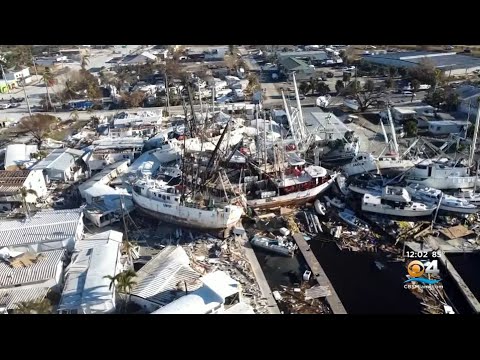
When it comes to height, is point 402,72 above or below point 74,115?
above

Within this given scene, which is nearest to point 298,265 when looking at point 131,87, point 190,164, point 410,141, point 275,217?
point 275,217

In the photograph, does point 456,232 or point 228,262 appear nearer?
point 228,262

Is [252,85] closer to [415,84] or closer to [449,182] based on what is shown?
[415,84]

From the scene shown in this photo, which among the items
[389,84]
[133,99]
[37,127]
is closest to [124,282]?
[37,127]

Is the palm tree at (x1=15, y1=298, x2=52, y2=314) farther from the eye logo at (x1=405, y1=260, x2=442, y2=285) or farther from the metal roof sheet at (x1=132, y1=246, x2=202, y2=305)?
the eye logo at (x1=405, y1=260, x2=442, y2=285)

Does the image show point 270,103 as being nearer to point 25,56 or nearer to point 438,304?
point 438,304

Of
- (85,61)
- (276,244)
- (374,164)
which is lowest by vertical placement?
(276,244)

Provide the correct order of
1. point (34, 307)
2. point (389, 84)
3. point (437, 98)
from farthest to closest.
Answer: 1. point (389, 84)
2. point (437, 98)
3. point (34, 307)
